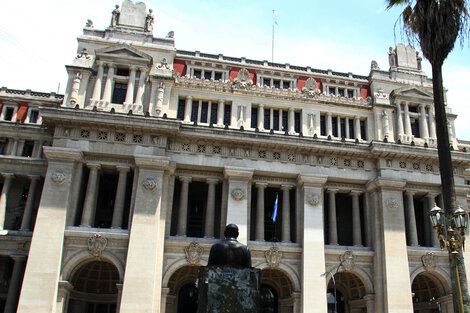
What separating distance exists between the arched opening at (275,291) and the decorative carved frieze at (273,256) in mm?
1898

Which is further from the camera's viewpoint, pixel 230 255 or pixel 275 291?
pixel 275 291

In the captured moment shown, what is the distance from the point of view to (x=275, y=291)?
134 ft

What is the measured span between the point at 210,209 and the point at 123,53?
1580 centimetres

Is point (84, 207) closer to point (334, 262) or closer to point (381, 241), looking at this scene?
point (334, 262)

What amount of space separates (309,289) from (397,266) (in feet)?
24.5

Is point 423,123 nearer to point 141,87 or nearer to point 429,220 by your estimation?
point 429,220

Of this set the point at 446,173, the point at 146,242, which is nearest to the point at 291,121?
the point at 146,242

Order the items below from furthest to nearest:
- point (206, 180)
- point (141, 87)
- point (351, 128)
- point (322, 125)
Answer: point (351, 128) < point (322, 125) < point (141, 87) < point (206, 180)

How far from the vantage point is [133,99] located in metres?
39.4

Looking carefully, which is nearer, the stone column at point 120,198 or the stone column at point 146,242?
the stone column at point 146,242

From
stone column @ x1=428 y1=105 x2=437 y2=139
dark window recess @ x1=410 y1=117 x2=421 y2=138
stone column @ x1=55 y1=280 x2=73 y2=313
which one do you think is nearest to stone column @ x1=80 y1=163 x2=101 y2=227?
stone column @ x1=55 y1=280 x2=73 y2=313

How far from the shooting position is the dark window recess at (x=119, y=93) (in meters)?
39.8

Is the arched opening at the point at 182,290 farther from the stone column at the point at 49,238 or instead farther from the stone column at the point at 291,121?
the stone column at the point at 291,121

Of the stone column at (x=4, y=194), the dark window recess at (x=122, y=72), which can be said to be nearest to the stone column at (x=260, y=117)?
the dark window recess at (x=122, y=72)
